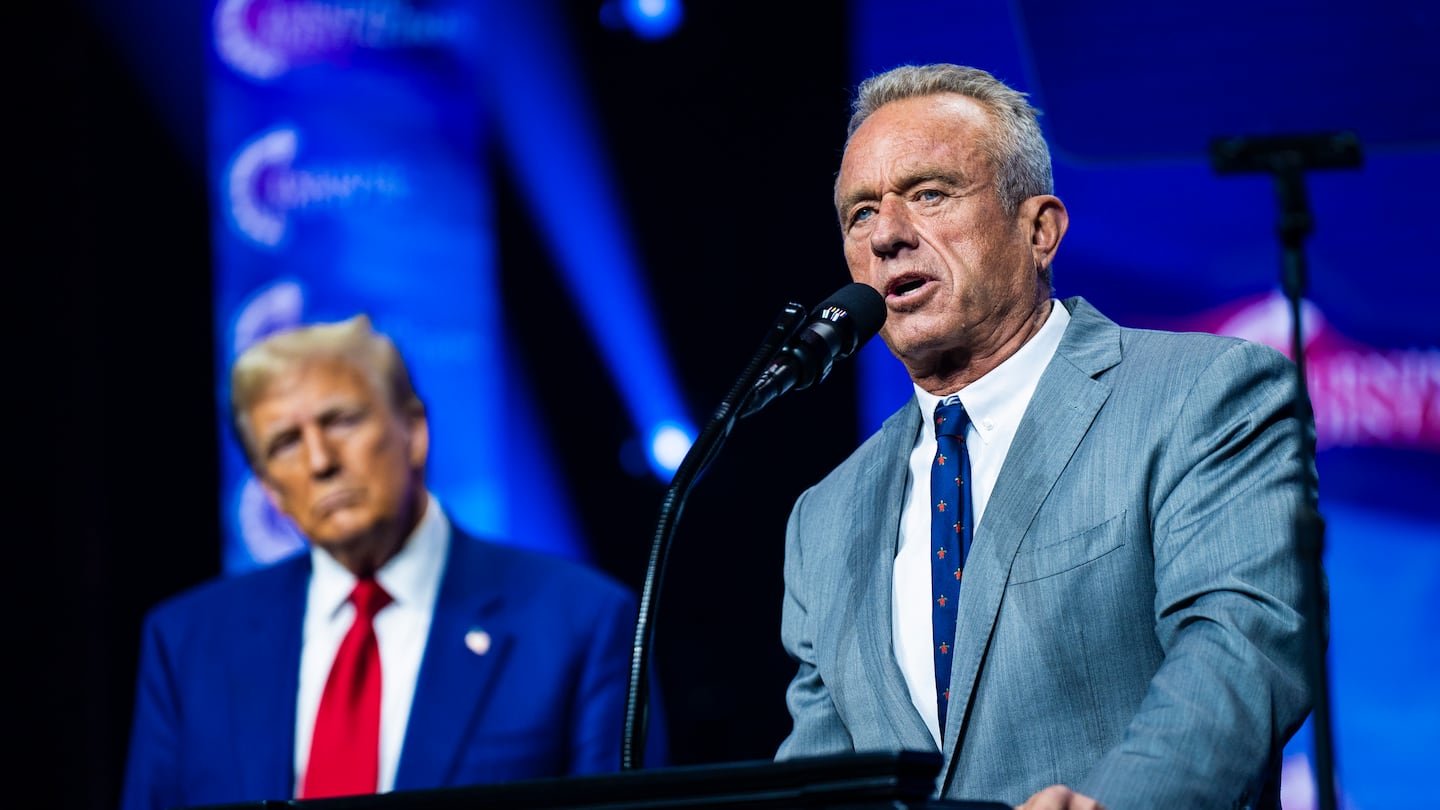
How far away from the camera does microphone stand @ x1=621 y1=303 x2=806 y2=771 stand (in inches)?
71.4

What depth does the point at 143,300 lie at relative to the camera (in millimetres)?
5109

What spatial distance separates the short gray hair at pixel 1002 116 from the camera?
8.16 feet

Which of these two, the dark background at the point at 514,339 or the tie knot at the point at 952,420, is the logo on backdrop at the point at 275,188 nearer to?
the dark background at the point at 514,339

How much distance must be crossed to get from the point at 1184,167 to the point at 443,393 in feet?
7.52

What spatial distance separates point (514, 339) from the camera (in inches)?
201

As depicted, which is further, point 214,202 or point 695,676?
point 214,202

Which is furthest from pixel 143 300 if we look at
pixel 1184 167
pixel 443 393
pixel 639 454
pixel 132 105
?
pixel 1184 167

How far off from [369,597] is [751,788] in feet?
7.95

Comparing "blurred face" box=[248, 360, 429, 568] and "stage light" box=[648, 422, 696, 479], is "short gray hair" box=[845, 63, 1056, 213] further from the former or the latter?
"stage light" box=[648, 422, 696, 479]

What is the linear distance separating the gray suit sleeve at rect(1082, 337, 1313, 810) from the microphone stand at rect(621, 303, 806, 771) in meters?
0.50

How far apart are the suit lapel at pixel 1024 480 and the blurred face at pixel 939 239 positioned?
0.13m

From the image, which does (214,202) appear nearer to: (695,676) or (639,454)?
(639,454)

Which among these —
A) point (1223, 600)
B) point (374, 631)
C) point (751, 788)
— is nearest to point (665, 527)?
point (751, 788)

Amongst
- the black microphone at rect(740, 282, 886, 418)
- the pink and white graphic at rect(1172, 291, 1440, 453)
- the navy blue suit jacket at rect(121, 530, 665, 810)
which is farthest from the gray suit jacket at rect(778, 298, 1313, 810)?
the pink and white graphic at rect(1172, 291, 1440, 453)
